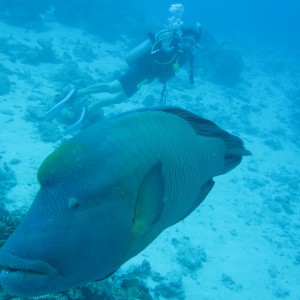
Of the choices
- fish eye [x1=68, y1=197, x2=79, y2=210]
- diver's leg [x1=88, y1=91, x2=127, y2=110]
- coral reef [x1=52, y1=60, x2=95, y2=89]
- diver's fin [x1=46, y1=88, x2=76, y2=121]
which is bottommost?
fish eye [x1=68, y1=197, x2=79, y2=210]

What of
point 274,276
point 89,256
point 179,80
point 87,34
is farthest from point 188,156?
point 87,34

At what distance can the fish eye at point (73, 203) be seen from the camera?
3.00ft

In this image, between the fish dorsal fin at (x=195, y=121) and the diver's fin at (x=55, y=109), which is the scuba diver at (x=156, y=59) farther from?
the fish dorsal fin at (x=195, y=121)

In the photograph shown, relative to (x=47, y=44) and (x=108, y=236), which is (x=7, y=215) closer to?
(x=108, y=236)

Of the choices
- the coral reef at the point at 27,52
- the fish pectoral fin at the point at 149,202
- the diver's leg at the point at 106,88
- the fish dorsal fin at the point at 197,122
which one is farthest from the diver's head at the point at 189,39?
the fish pectoral fin at the point at 149,202

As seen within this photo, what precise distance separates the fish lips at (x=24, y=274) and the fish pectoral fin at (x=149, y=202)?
31 cm

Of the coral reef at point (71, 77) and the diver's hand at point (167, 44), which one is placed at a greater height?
the coral reef at point (71, 77)

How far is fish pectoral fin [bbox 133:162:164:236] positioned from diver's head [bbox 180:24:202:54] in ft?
30.8

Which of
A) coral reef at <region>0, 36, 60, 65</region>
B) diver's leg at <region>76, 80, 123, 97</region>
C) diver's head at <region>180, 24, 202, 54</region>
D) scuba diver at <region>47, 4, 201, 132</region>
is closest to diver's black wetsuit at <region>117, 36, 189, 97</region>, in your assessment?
scuba diver at <region>47, 4, 201, 132</region>

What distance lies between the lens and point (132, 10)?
2902cm

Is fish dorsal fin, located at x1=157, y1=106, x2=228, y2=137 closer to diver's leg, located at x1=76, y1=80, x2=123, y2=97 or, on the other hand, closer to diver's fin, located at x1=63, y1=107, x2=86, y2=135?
diver's fin, located at x1=63, y1=107, x2=86, y2=135

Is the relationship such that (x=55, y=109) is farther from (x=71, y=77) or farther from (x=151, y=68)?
(x=71, y=77)

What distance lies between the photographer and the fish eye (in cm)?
91

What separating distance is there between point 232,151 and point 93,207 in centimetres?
96
